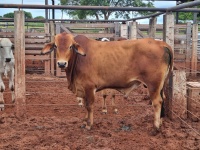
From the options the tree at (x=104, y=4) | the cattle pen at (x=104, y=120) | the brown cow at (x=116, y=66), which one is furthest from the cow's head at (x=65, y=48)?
the tree at (x=104, y=4)

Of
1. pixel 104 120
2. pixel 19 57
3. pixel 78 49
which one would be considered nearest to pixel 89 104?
pixel 104 120

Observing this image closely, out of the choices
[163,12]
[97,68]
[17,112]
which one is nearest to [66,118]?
[17,112]

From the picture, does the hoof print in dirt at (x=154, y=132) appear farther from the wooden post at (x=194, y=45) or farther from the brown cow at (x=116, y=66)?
the wooden post at (x=194, y=45)

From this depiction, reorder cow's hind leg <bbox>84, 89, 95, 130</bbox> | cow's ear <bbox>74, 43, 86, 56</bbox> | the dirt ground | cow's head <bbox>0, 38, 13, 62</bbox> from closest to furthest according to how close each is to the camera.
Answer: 1. the dirt ground
2. cow's ear <bbox>74, 43, 86, 56</bbox>
3. cow's hind leg <bbox>84, 89, 95, 130</bbox>
4. cow's head <bbox>0, 38, 13, 62</bbox>

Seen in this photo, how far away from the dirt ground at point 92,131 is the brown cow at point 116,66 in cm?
31

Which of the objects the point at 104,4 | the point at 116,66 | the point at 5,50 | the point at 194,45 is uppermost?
the point at 104,4

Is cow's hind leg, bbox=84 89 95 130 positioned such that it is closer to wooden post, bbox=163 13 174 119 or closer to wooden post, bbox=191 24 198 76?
wooden post, bbox=163 13 174 119

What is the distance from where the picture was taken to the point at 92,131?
5086mm

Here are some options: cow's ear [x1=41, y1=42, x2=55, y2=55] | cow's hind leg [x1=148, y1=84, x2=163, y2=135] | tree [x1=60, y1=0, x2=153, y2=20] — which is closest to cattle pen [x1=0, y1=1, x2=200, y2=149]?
cow's hind leg [x1=148, y1=84, x2=163, y2=135]

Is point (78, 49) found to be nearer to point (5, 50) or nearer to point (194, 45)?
point (5, 50)

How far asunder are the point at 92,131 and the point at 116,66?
1108 millimetres

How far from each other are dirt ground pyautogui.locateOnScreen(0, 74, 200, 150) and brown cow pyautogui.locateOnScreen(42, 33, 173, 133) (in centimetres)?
31

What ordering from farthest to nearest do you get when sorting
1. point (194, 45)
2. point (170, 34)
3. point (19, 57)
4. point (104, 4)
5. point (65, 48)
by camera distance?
1. point (104, 4)
2. point (194, 45)
3. point (19, 57)
4. point (170, 34)
5. point (65, 48)

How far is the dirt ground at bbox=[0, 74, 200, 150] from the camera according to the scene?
4.44m
